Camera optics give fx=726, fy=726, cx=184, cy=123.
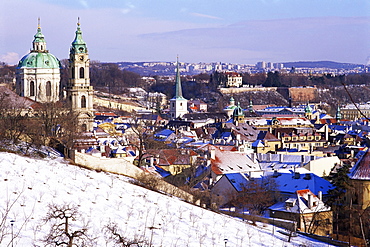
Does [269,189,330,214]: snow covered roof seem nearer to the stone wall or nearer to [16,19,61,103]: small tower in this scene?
the stone wall

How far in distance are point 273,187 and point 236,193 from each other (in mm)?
1811

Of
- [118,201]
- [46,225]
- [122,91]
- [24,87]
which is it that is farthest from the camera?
[122,91]

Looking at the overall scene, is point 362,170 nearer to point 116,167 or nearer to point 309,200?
point 309,200

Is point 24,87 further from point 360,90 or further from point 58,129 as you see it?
point 360,90

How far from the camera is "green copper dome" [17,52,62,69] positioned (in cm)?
6731

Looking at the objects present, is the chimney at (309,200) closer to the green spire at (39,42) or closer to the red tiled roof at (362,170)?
the red tiled roof at (362,170)

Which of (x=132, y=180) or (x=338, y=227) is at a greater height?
(x=132, y=180)

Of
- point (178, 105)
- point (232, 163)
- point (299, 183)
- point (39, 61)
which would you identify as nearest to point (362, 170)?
point (299, 183)

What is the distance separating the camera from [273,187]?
34.4 metres

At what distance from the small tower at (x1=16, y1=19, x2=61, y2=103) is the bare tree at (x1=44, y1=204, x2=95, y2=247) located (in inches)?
1963

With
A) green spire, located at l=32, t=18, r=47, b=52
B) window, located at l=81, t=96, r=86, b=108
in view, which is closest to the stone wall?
window, located at l=81, t=96, r=86, b=108

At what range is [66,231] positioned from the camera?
594 inches

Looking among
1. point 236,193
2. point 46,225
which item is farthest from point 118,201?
point 236,193

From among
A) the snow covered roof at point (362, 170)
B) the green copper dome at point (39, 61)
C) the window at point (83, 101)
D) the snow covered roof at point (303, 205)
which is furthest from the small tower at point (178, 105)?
the snow covered roof at point (303, 205)
